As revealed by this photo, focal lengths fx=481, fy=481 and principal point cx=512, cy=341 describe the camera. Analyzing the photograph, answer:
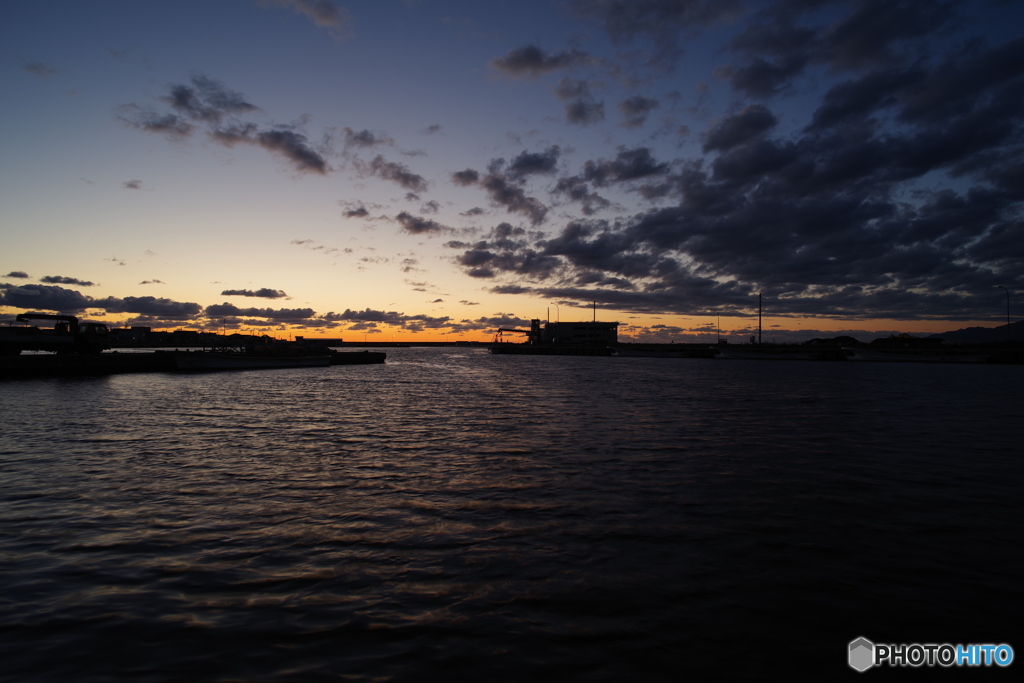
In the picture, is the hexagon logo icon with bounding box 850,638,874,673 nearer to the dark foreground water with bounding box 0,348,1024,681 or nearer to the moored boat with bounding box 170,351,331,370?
the dark foreground water with bounding box 0,348,1024,681

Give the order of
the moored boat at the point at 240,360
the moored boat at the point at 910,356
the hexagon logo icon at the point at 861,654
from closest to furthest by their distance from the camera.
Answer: the hexagon logo icon at the point at 861,654, the moored boat at the point at 240,360, the moored boat at the point at 910,356

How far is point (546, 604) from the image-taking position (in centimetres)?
617

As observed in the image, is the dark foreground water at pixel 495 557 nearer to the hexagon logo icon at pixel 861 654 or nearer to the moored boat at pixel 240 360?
the hexagon logo icon at pixel 861 654

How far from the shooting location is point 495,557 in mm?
7652

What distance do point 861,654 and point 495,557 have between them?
474 centimetres

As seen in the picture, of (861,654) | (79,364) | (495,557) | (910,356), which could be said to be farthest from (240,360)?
(910,356)

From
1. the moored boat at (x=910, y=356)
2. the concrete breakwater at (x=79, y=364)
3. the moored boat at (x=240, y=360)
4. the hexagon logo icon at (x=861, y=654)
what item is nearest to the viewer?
the hexagon logo icon at (x=861, y=654)

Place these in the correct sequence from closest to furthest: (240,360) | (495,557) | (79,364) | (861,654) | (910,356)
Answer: (861,654), (495,557), (79,364), (240,360), (910,356)

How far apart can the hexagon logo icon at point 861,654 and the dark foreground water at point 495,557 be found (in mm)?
98

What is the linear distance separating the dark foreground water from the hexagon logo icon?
98 mm

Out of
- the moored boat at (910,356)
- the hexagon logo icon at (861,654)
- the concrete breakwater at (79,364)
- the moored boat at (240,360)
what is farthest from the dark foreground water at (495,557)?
the moored boat at (910,356)

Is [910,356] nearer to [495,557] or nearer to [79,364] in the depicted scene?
[495,557]

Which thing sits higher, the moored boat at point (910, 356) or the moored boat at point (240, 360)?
the moored boat at point (910, 356)

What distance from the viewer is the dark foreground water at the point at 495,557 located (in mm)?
5168
